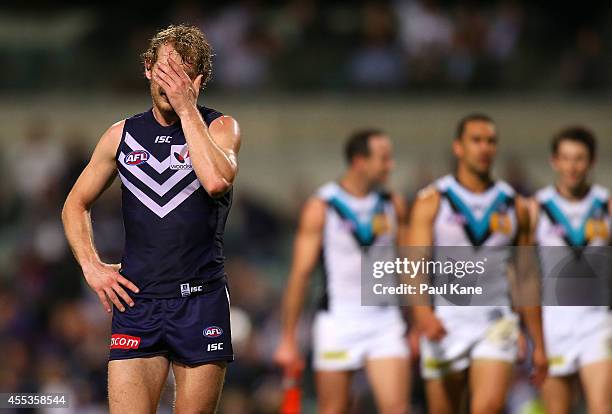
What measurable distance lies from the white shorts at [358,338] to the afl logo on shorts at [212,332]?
3190 millimetres

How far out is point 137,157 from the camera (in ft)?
18.3

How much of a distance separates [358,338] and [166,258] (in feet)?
11.4

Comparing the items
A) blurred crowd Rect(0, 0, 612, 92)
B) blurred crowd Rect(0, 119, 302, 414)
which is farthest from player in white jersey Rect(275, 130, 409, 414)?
blurred crowd Rect(0, 0, 612, 92)

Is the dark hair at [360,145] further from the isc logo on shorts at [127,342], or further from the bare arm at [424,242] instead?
the isc logo on shorts at [127,342]

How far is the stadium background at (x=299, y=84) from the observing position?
13.3m

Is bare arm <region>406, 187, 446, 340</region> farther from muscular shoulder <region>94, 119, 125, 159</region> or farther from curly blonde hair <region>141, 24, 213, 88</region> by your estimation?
muscular shoulder <region>94, 119, 125, 159</region>

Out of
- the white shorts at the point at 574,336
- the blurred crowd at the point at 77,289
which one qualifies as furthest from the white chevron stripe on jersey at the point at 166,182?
the blurred crowd at the point at 77,289

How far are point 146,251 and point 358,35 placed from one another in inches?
366

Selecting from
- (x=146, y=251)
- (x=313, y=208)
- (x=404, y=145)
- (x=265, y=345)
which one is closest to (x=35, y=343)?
(x=265, y=345)

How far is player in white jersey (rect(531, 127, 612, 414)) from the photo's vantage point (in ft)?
27.1

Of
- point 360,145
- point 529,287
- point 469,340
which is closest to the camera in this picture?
point 469,340

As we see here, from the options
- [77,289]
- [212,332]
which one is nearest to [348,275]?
[212,332]

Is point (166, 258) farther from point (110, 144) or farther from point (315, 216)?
point (315, 216)

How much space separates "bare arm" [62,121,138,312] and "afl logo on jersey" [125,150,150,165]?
0.30 ft
